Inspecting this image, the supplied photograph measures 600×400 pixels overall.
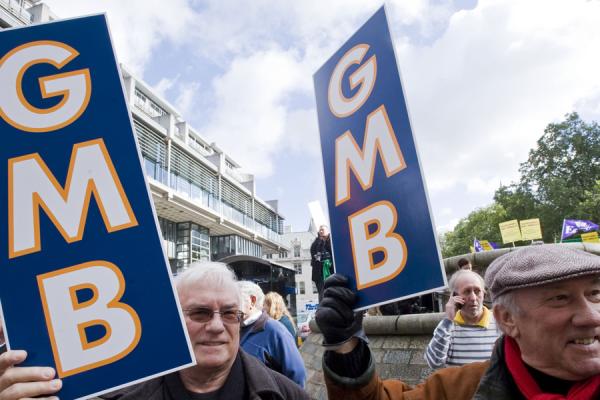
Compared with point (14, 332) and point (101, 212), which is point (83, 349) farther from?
point (101, 212)

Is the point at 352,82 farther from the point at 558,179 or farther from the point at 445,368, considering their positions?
the point at 558,179

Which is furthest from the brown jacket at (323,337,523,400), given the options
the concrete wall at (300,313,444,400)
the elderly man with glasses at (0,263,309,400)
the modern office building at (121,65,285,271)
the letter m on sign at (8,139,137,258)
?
the modern office building at (121,65,285,271)

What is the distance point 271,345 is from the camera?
2.88 m

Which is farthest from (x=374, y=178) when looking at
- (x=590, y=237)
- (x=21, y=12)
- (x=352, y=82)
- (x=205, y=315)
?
(x=21, y=12)

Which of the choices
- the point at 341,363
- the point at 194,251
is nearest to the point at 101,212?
the point at 341,363

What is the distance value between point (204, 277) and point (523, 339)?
1.23m

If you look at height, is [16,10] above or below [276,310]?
above

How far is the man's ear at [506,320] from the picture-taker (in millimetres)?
1527

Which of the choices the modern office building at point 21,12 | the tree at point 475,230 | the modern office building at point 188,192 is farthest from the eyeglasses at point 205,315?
the tree at point 475,230

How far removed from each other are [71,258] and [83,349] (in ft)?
0.95

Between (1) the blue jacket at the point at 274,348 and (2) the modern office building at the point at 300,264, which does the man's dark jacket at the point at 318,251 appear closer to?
(1) the blue jacket at the point at 274,348

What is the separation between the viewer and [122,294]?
4.91 ft

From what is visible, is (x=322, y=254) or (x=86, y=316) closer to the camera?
(x=86, y=316)

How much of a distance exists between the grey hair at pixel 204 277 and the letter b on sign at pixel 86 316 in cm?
48
